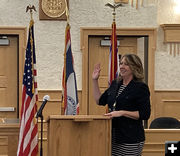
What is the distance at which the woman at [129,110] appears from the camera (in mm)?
3662

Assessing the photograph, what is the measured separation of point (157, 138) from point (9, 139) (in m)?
1.76

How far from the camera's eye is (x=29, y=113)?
15.4ft

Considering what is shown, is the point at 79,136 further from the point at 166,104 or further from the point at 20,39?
the point at 166,104

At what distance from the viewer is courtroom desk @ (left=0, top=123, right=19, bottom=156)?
4734 mm

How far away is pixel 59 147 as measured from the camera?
11.5 ft

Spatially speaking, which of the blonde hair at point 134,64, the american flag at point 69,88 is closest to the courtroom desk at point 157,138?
the american flag at point 69,88

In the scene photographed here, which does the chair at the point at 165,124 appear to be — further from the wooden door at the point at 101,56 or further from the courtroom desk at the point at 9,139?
the wooden door at the point at 101,56

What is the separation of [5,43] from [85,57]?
1471mm

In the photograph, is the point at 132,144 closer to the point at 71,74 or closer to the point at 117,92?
the point at 117,92

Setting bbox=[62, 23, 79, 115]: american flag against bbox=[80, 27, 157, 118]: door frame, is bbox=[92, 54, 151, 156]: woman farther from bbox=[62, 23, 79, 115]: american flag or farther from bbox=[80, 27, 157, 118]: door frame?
bbox=[80, 27, 157, 118]: door frame

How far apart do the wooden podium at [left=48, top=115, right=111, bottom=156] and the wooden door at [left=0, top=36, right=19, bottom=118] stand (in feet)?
16.2

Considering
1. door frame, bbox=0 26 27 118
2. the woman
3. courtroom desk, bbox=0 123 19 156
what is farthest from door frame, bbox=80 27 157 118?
the woman

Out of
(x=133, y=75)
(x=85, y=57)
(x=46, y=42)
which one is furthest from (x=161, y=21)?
(x=133, y=75)

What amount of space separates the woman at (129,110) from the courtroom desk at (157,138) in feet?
5.43
